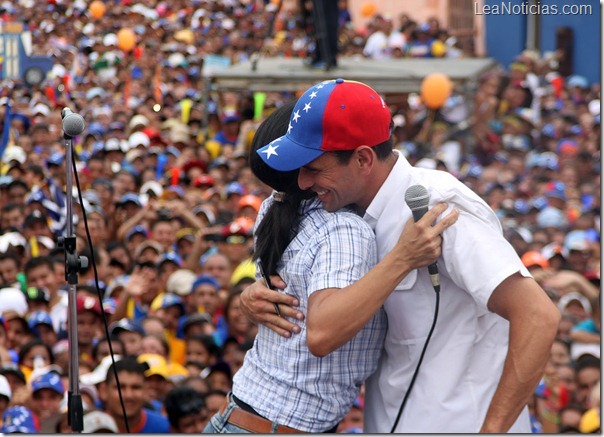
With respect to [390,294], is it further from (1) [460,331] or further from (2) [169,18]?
(2) [169,18]

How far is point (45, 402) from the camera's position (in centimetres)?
527

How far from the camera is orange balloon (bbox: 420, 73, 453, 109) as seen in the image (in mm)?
11789

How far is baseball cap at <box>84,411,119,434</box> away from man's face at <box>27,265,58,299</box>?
1.92 meters

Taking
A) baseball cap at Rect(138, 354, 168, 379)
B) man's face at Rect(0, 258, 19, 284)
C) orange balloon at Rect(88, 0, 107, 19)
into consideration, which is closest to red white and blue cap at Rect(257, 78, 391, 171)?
baseball cap at Rect(138, 354, 168, 379)

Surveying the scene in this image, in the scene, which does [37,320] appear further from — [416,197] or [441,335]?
[416,197]

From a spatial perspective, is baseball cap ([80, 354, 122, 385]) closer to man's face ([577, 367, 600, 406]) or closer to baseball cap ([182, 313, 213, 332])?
baseball cap ([182, 313, 213, 332])

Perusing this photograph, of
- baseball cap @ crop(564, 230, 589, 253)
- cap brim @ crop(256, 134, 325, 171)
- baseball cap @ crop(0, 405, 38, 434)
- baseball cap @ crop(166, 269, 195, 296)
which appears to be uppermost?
cap brim @ crop(256, 134, 325, 171)

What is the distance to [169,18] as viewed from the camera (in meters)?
19.8

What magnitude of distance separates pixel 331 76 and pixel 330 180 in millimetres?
9981

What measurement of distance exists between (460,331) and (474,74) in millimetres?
10635

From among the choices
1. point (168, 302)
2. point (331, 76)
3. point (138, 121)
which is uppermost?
point (168, 302)

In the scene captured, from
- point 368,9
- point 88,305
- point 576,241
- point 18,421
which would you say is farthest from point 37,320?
point 368,9

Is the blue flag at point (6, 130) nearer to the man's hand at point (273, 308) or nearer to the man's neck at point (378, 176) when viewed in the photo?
the man's hand at point (273, 308)

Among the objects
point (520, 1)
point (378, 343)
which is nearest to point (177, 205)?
point (378, 343)
